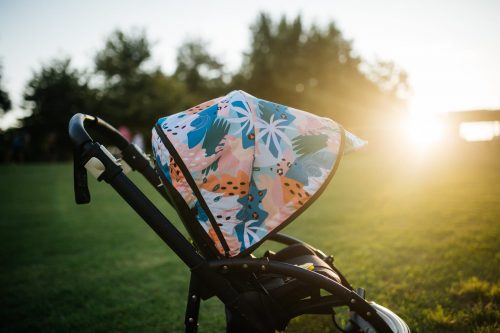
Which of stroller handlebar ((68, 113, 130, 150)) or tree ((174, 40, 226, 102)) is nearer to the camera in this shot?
stroller handlebar ((68, 113, 130, 150))

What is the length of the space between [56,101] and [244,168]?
3603 cm

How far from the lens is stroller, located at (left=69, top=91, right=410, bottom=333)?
59.0 inches

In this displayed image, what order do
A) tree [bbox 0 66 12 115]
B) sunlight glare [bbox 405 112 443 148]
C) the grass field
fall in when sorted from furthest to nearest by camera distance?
tree [bbox 0 66 12 115], sunlight glare [bbox 405 112 443 148], the grass field

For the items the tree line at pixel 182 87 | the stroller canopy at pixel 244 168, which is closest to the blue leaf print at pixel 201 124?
the stroller canopy at pixel 244 168

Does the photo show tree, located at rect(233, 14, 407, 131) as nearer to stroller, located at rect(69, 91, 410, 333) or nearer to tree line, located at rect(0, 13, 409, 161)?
tree line, located at rect(0, 13, 409, 161)

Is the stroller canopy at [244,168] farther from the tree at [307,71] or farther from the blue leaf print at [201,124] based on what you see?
the tree at [307,71]

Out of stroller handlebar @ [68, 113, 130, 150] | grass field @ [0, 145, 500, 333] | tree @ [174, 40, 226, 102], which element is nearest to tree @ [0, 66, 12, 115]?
tree @ [174, 40, 226, 102]

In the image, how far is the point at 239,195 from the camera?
1.52 metres

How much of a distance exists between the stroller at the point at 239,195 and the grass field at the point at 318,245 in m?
1.02

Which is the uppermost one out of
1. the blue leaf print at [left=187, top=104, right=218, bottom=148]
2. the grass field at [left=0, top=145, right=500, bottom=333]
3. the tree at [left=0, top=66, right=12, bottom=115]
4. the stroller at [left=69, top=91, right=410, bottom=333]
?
the tree at [left=0, top=66, right=12, bottom=115]

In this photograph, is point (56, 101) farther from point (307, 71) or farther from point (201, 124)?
point (201, 124)

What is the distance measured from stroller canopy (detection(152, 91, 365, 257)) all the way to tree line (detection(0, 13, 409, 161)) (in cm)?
3141

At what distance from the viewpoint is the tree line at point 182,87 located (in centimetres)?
3209

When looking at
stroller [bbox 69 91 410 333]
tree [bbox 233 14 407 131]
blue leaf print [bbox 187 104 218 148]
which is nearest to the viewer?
stroller [bbox 69 91 410 333]
